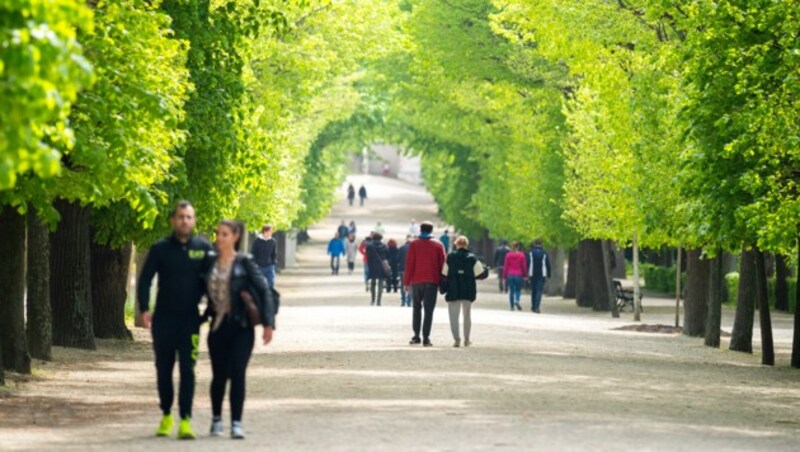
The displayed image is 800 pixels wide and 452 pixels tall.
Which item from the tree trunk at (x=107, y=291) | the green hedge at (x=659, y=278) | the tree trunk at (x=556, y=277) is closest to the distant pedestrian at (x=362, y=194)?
the green hedge at (x=659, y=278)

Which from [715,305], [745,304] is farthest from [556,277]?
[745,304]

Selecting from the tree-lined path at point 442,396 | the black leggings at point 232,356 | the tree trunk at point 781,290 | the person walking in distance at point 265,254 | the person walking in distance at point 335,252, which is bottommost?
the tree-lined path at point 442,396

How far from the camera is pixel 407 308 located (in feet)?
150

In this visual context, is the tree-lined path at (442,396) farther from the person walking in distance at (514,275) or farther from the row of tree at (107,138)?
the person walking in distance at (514,275)

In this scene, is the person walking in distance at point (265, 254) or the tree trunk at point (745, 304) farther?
the person walking in distance at point (265, 254)

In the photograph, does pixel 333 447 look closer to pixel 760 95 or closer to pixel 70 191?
pixel 70 191

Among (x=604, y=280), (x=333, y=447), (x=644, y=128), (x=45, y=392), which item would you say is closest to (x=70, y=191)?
(x=45, y=392)

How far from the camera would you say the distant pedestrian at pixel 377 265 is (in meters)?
47.7

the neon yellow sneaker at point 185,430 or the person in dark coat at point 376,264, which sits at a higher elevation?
the person in dark coat at point 376,264

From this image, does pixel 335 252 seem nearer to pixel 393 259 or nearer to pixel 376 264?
pixel 393 259

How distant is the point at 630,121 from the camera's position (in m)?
33.7

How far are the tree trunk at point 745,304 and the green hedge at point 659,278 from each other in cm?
3258

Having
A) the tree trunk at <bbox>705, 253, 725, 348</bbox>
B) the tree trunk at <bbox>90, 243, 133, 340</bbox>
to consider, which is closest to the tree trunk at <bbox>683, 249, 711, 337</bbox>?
the tree trunk at <bbox>705, 253, 725, 348</bbox>

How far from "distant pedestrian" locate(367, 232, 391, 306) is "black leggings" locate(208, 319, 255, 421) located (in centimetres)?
3229
